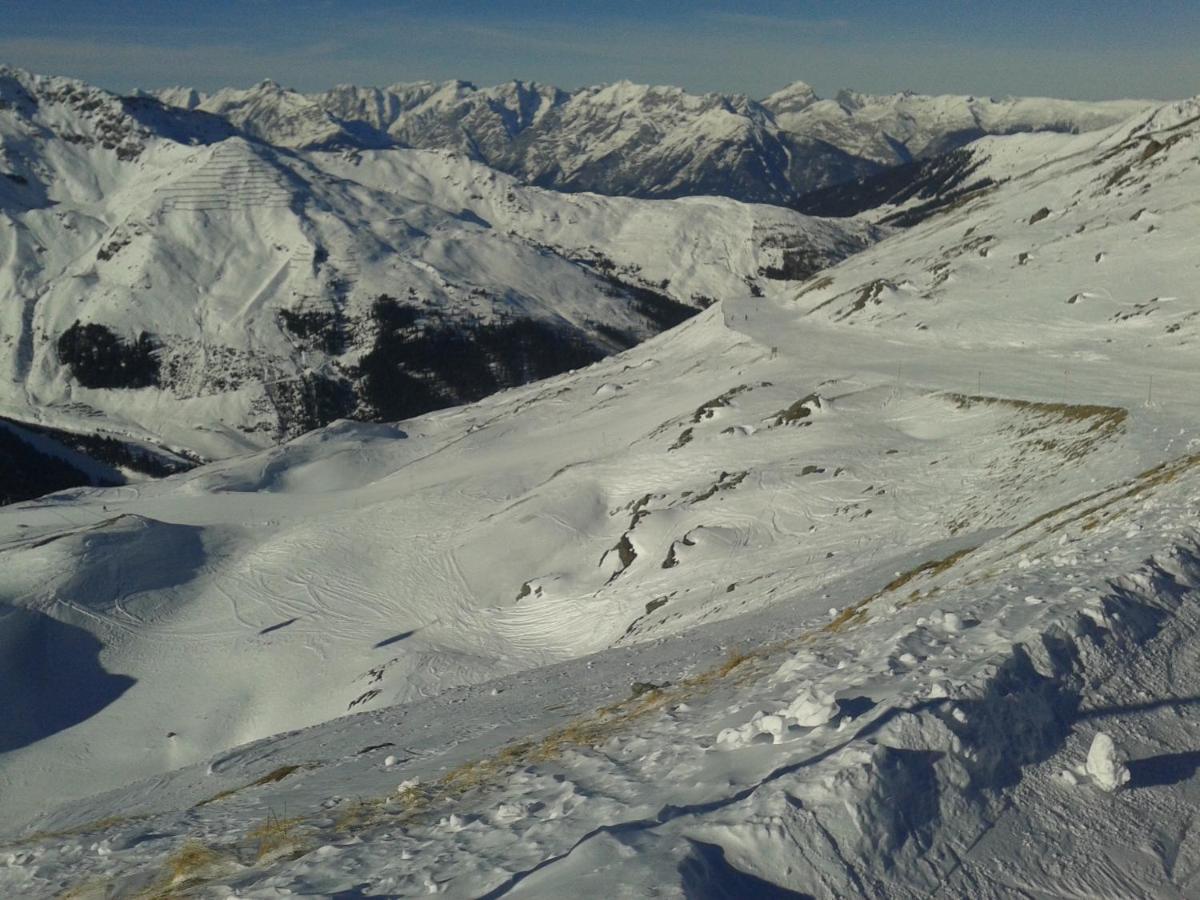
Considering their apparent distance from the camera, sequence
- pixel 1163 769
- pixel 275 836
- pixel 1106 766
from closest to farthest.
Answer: pixel 1106 766 < pixel 1163 769 < pixel 275 836

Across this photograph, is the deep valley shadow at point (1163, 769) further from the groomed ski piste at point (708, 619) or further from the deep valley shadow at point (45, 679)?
the deep valley shadow at point (45, 679)

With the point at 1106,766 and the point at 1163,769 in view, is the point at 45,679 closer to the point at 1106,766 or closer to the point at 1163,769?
the point at 1106,766

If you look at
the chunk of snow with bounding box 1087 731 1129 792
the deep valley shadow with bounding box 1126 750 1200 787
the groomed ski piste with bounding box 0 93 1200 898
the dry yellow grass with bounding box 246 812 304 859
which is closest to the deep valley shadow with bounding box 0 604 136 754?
the groomed ski piste with bounding box 0 93 1200 898

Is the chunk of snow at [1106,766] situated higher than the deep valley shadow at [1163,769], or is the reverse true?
the chunk of snow at [1106,766]

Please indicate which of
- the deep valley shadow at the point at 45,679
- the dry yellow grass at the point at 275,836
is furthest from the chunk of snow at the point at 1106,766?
the deep valley shadow at the point at 45,679

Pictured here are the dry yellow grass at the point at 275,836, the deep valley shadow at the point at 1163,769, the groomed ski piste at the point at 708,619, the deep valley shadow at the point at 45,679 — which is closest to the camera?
the groomed ski piste at the point at 708,619

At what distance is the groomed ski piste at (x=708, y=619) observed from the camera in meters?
9.22

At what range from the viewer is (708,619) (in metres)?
34.2

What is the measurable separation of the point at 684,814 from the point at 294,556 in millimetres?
59564

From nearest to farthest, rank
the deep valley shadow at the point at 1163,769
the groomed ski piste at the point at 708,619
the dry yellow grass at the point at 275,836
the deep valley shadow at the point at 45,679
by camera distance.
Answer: the groomed ski piste at the point at 708,619
the deep valley shadow at the point at 1163,769
the dry yellow grass at the point at 275,836
the deep valley shadow at the point at 45,679

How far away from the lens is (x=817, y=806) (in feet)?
28.7

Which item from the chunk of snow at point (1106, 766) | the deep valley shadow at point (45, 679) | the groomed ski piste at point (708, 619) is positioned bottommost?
the deep valley shadow at point (45, 679)

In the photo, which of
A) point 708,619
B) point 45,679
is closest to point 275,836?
point 708,619

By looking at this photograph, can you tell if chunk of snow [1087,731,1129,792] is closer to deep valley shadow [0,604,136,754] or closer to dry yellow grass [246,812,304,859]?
dry yellow grass [246,812,304,859]
